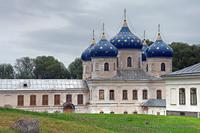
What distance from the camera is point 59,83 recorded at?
167 ft

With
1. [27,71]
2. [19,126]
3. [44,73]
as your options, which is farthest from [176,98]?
[27,71]

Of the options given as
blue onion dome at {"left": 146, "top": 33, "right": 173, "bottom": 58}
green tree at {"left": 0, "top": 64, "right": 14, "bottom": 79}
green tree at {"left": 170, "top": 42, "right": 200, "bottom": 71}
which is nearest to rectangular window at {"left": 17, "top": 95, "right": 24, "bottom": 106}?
blue onion dome at {"left": 146, "top": 33, "right": 173, "bottom": 58}

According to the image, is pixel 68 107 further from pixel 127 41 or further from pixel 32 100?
pixel 127 41

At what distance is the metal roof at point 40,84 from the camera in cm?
4888

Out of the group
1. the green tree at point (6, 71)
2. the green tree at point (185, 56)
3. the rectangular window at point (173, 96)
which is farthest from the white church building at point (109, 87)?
the green tree at point (6, 71)

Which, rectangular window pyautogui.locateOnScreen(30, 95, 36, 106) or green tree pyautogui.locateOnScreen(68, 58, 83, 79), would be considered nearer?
rectangular window pyautogui.locateOnScreen(30, 95, 36, 106)

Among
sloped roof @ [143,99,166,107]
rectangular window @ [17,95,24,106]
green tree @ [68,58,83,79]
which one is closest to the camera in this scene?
sloped roof @ [143,99,166,107]

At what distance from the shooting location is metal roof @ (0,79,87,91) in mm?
48881

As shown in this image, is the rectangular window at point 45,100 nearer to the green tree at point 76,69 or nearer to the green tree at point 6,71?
the green tree at point 76,69

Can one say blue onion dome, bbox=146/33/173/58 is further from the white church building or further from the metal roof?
the metal roof

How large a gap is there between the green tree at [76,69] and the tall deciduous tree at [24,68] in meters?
8.56

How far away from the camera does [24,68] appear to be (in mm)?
92562

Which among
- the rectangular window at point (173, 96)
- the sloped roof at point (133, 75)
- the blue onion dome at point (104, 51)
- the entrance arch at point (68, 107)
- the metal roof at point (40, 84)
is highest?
the blue onion dome at point (104, 51)

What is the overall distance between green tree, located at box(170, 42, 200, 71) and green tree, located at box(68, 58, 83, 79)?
22069 mm
